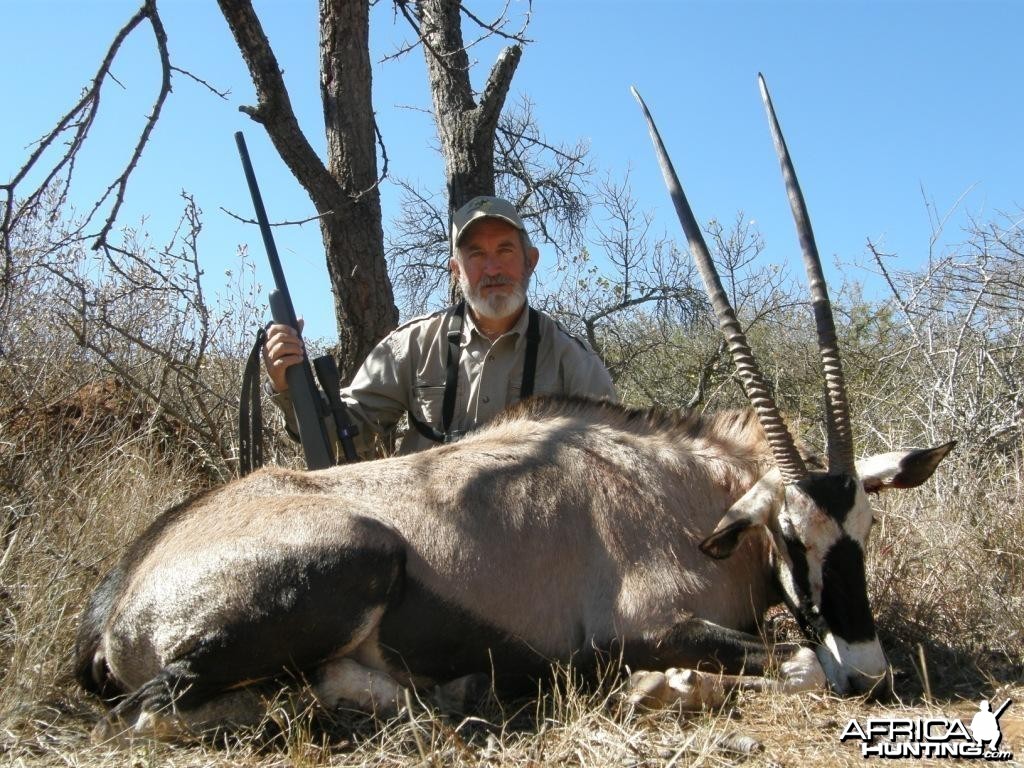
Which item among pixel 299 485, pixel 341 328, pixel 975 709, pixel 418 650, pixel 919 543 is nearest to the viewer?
pixel 975 709

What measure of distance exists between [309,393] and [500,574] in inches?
67.6

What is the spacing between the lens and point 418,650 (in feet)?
11.2

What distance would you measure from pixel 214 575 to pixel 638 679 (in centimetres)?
155

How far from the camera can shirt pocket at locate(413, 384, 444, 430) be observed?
5332 millimetres

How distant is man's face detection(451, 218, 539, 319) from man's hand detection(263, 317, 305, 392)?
1.06 meters

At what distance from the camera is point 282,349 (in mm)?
4773

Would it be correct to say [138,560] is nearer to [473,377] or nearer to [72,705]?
[72,705]

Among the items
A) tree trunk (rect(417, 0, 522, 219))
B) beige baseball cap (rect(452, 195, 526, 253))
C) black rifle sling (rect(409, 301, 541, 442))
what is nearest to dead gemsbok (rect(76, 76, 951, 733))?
black rifle sling (rect(409, 301, 541, 442))

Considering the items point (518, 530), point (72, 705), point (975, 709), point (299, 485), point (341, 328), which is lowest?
point (975, 709)

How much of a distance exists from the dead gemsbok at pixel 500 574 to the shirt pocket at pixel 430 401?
1.32 m

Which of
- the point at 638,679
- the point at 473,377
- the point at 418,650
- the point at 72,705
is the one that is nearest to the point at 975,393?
the point at 473,377

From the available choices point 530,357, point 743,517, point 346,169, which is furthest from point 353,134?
point 743,517

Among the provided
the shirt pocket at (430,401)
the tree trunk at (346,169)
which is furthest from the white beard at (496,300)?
the tree trunk at (346,169)

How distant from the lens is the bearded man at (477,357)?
5.26 m
